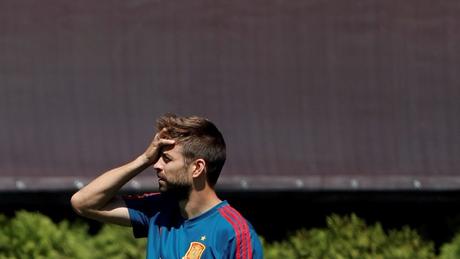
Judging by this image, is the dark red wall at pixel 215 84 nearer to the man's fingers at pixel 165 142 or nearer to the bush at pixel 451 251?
the bush at pixel 451 251

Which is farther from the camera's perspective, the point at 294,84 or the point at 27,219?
the point at 294,84

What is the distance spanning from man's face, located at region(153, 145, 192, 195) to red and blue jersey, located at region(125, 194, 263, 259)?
19 cm

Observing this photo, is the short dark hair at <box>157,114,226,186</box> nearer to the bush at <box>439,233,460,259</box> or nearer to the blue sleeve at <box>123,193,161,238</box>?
the blue sleeve at <box>123,193,161,238</box>

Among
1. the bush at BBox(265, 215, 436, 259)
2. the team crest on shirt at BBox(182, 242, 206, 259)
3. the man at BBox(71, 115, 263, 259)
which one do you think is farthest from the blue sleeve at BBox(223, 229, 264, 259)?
the bush at BBox(265, 215, 436, 259)

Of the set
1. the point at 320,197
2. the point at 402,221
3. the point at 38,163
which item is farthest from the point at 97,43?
the point at 402,221

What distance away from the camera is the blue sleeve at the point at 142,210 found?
20.1 ft

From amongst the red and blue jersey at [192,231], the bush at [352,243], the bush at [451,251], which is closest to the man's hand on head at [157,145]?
the red and blue jersey at [192,231]

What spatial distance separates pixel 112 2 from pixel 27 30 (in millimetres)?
653

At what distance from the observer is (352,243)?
29.9ft

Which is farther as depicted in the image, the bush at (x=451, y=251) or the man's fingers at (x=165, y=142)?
the bush at (x=451, y=251)

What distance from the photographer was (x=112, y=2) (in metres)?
9.59

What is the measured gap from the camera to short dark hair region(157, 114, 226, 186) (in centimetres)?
579

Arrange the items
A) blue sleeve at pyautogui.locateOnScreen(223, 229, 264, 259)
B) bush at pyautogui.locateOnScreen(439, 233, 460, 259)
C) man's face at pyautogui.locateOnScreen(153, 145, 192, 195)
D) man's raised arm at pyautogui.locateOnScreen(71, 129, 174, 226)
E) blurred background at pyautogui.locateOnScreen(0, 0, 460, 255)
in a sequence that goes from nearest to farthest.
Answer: blue sleeve at pyautogui.locateOnScreen(223, 229, 264, 259) < man's face at pyautogui.locateOnScreen(153, 145, 192, 195) < man's raised arm at pyautogui.locateOnScreen(71, 129, 174, 226) < bush at pyautogui.locateOnScreen(439, 233, 460, 259) < blurred background at pyautogui.locateOnScreen(0, 0, 460, 255)

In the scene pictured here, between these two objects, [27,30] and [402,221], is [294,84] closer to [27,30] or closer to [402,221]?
[402,221]
